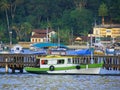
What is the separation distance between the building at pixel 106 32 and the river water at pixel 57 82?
72.8 meters

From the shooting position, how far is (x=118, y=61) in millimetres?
104562

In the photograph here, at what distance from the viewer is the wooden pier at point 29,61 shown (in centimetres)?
10444

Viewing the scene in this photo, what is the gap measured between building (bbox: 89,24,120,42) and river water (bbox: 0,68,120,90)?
72.8 meters

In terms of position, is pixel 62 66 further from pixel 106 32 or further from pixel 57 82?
pixel 106 32

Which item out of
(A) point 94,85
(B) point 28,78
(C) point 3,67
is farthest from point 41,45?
(A) point 94,85

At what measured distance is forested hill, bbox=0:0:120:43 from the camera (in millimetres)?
175500

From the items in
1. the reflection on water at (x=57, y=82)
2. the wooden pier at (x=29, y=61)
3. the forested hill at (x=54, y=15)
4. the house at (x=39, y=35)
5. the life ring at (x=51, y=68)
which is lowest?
the reflection on water at (x=57, y=82)

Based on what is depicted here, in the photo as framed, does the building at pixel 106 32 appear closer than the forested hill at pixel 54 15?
No

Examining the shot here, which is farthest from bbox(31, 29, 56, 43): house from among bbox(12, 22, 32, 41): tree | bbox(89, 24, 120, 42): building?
bbox(89, 24, 120, 42): building

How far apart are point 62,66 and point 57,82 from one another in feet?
34.5

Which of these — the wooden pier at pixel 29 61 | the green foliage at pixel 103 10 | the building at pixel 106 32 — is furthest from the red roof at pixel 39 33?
the wooden pier at pixel 29 61

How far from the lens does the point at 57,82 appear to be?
9319 cm

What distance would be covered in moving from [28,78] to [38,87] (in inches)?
431

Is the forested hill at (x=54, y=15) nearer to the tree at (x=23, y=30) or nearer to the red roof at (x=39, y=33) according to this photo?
the tree at (x=23, y=30)
